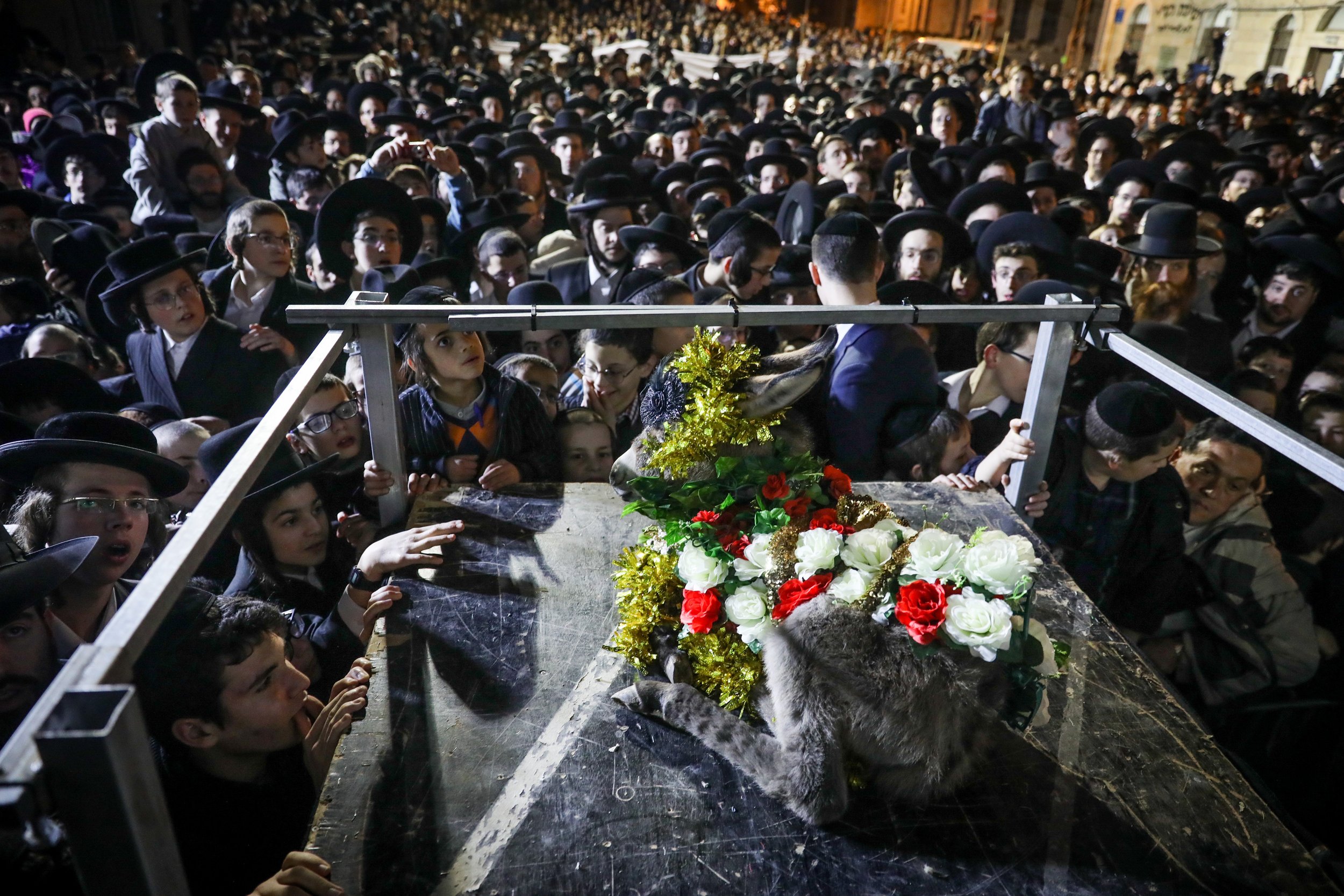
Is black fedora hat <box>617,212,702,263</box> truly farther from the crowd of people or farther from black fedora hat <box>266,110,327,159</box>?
black fedora hat <box>266,110,327,159</box>

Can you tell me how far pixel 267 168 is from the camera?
941cm

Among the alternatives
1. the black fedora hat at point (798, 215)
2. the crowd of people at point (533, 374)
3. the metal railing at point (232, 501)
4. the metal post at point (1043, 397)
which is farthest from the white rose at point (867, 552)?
the black fedora hat at point (798, 215)

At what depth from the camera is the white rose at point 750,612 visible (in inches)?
77.1

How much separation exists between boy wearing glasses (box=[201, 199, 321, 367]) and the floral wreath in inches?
136

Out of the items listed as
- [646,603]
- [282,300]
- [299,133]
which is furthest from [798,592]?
[299,133]

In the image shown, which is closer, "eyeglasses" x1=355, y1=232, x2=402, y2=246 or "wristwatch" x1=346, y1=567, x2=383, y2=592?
"wristwatch" x1=346, y1=567, x2=383, y2=592

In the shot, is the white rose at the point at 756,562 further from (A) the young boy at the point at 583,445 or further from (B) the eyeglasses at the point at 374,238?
(B) the eyeglasses at the point at 374,238

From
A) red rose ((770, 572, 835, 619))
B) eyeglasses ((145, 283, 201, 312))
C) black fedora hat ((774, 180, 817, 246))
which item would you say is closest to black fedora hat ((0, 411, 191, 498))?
eyeglasses ((145, 283, 201, 312))

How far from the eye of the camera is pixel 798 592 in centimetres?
191

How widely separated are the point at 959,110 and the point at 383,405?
10.6 metres

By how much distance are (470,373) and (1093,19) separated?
133 ft

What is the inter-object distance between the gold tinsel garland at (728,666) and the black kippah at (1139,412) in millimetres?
2195

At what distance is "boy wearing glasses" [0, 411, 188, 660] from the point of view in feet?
9.09

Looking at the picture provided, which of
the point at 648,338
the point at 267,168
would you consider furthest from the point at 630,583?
the point at 267,168
